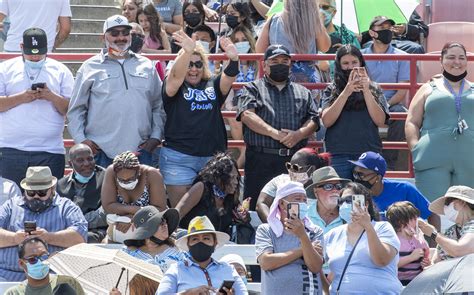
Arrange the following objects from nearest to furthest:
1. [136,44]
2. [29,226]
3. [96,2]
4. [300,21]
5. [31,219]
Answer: [29,226]
[31,219]
[300,21]
[136,44]
[96,2]

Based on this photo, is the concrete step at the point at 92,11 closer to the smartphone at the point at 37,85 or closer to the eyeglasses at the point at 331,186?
the smartphone at the point at 37,85

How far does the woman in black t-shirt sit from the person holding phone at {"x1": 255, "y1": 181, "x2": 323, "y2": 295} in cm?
251

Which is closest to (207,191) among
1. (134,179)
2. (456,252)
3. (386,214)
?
(134,179)

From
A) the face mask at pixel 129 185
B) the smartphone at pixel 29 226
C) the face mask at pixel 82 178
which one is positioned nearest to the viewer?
the smartphone at pixel 29 226

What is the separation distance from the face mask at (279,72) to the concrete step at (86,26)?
534 cm

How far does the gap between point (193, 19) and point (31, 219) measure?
196 inches

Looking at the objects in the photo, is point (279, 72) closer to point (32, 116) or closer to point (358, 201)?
point (32, 116)

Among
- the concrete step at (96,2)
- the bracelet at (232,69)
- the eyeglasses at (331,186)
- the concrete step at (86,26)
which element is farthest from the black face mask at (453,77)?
the concrete step at (96,2)

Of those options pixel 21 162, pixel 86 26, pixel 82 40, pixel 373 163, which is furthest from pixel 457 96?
pixel 86 26

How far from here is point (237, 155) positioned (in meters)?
16.0

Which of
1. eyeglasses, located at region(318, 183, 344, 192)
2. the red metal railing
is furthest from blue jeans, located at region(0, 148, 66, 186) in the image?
eyeglasses, located at region(318, 183, 344, 192)

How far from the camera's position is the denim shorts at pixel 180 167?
1413 cm

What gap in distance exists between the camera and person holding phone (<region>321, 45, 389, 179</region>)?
1409 centimetres

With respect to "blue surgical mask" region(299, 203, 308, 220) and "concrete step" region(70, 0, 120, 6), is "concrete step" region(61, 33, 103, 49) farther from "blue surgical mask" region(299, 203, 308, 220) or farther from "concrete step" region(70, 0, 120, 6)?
"blue surgical mask" region(299, 203, 308, 220)
